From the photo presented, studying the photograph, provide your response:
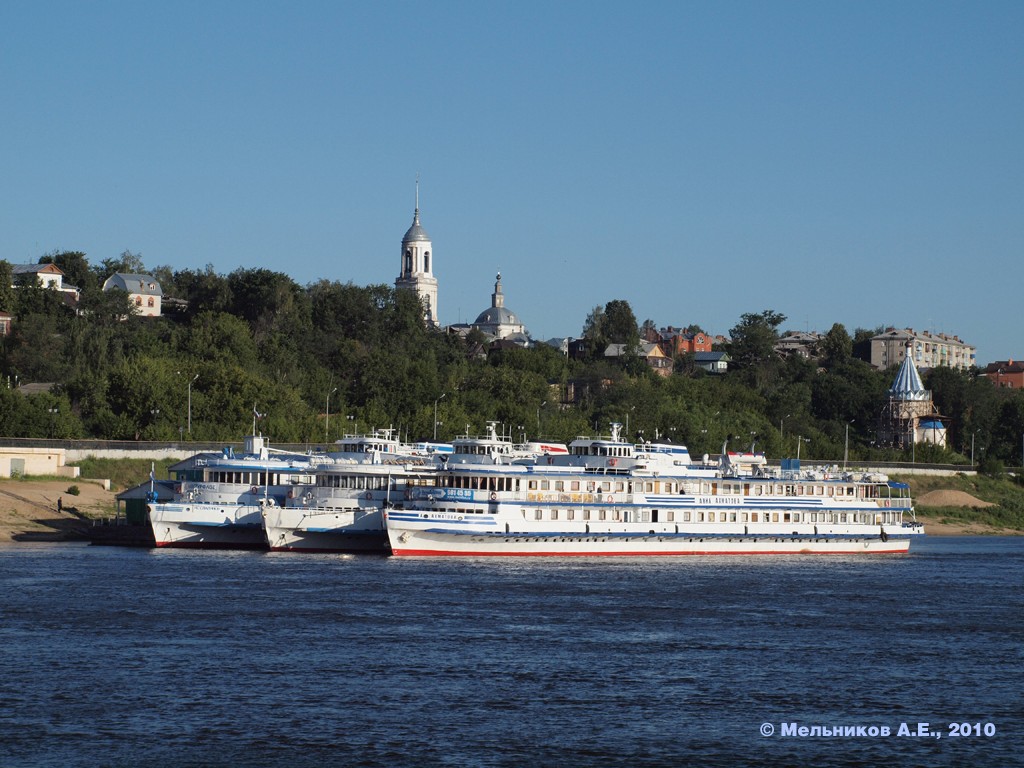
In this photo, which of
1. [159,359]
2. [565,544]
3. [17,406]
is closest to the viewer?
[565,544]

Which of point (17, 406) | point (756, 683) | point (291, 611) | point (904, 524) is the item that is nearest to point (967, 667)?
point (756, 683)

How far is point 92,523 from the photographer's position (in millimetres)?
96188

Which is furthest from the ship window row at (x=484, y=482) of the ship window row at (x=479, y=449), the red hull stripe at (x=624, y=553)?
the ship window row at (x=479, y=449)

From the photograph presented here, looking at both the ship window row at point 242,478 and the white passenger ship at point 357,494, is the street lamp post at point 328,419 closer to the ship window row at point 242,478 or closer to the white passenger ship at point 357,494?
the white passenger ship at point 357,494

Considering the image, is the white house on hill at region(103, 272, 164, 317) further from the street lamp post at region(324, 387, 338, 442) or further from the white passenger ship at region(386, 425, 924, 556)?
the white passenger ship at region(386, 425, 924, 556)

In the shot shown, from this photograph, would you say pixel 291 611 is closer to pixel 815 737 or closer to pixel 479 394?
pixel 815 737

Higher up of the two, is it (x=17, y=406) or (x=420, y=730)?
(x=17, y=406)

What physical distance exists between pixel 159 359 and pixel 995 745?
115m

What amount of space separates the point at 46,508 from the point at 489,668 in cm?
5692

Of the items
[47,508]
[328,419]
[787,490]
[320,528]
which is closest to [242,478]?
[320,528]

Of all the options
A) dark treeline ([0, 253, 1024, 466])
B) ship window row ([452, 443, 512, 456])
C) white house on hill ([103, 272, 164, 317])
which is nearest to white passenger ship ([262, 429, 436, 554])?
ship window row ([452, 443, 512, 456])

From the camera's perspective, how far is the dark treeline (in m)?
134

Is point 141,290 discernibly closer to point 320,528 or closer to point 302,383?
point 302,383

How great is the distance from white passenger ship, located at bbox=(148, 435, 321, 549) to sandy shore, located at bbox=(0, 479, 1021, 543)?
7.23 metres
